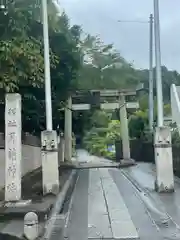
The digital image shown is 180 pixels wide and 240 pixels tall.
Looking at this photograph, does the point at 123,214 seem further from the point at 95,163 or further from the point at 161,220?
the point at 95,163

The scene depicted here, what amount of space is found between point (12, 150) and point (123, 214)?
3.54m

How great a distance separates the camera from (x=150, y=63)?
3184 cm

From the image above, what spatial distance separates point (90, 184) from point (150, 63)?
633 inches

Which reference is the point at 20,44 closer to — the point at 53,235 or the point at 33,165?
the point at 53,235

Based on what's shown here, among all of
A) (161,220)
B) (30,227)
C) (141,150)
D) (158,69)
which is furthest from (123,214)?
(141,150)

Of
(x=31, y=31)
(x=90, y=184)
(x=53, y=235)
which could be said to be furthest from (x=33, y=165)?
(x=53, y=235)

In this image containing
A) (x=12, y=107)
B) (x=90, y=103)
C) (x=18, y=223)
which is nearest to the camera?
(x=18, y=223)

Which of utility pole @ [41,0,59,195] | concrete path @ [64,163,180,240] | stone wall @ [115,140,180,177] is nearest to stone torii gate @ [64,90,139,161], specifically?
stone wall @ [115,140,180,177]

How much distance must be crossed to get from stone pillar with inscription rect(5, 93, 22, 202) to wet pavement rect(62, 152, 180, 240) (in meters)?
1.67

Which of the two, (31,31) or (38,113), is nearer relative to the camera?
(31,31)

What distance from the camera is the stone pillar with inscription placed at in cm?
1202

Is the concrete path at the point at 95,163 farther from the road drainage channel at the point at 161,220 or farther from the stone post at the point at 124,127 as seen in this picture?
the road drainage channel at the point at 161,220

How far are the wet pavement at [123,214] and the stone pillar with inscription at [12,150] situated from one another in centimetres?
167

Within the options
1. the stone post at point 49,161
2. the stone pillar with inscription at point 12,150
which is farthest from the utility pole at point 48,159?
the stone pillar with inscription at point 12,150
